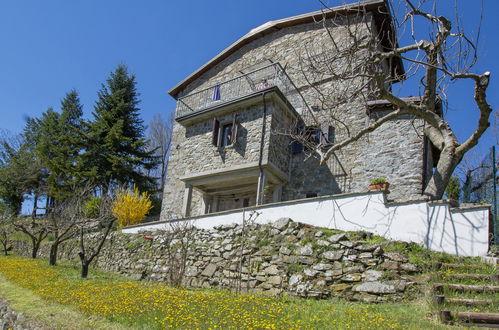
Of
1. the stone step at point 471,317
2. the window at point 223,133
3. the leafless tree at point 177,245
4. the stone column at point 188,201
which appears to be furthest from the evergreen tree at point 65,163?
the stone step at point 471,317

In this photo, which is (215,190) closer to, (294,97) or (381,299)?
(294,97)

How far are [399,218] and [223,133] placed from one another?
8.42 m

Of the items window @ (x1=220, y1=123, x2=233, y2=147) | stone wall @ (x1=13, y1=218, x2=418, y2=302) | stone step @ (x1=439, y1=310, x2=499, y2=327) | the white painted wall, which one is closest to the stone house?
window @ (x1=220, y1=123, x2=233, y2=147)

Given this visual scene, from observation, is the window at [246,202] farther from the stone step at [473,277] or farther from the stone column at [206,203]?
the stone step at [473,277]

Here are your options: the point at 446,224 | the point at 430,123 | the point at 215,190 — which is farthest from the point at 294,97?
the point at 446,224

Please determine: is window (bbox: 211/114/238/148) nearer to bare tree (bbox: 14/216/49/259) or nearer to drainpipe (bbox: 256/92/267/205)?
drainpipe (bbox: 256/92/267/205)

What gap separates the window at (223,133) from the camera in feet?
47.4

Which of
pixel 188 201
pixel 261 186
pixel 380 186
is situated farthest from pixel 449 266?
pixel 188 201

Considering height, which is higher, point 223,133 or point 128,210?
point 223,133

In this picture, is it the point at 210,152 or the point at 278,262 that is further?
the point at 210,152

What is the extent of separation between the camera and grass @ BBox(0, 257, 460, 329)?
5.00 metres

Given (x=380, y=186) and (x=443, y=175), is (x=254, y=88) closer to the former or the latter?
(x=380, y=186)

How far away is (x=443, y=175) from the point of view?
357 inches

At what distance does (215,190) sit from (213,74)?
7465mm
